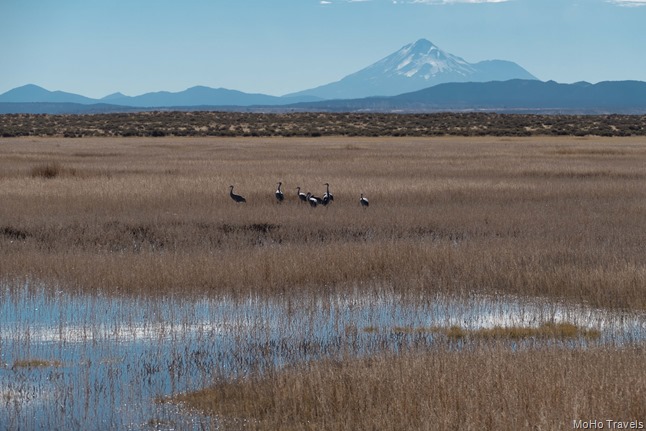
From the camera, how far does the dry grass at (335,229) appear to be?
46.8 ft

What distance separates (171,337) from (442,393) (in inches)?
169

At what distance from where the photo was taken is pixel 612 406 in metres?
8.06

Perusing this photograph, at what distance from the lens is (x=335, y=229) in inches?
752

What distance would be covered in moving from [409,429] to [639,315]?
5773 mm

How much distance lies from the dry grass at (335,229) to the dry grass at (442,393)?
4121 millimetres

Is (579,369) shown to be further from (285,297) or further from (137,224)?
(137,224)

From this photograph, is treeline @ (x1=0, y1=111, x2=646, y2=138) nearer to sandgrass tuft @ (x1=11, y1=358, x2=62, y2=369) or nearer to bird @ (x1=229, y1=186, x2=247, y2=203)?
bird @ (x1=229, y1=186, x2=247, y2=203)

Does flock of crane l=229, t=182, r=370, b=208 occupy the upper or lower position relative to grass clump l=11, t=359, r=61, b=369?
upper

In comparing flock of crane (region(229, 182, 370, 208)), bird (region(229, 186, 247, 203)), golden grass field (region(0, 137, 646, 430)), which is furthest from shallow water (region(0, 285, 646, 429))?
bird (region(229, 186, 247, 203))

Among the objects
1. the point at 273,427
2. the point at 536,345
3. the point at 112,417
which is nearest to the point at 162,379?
the point at 112,417

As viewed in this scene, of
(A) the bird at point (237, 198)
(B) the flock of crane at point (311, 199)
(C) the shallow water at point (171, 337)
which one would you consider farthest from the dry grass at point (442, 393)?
(A) the bird at point (237, 198)

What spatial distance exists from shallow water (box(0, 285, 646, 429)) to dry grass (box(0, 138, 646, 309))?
2.59 ft

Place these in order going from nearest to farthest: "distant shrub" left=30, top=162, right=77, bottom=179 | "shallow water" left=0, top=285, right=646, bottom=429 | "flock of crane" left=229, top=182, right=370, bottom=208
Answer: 1. "shallow water" left=0, top=285, right=646, bottom=429
2. "flock of crane" left=229, top=182, right=370, bottom=208
3. "distant shrub" left=30, top=162, right=77, bottom=179

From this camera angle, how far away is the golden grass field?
8492 mm
